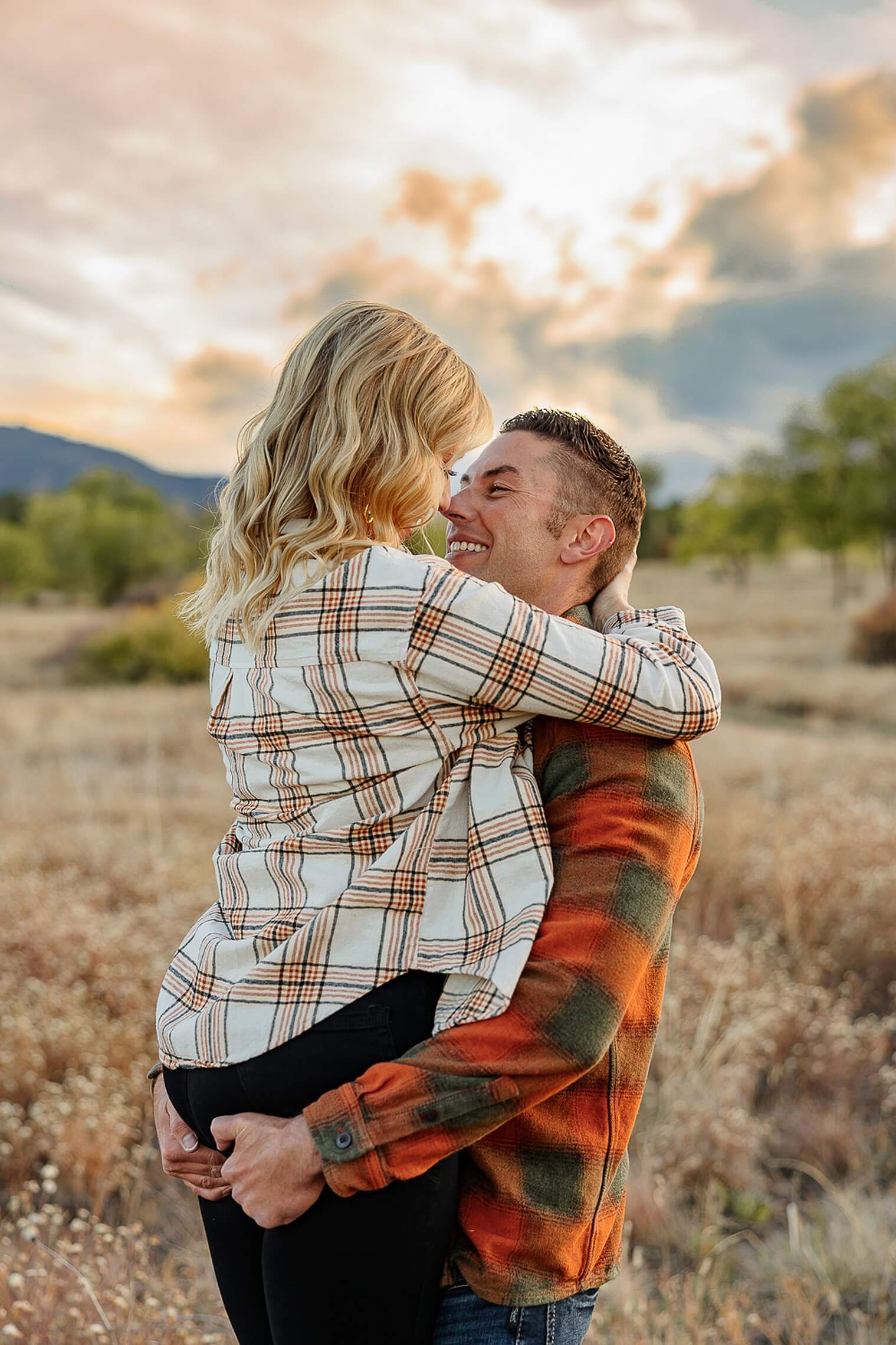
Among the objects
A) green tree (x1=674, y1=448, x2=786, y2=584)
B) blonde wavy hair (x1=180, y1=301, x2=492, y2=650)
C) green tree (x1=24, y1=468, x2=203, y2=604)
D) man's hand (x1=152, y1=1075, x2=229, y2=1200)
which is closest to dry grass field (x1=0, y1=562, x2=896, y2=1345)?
man's hand (x1=152, y1=1075, x2=229, y2=1200)

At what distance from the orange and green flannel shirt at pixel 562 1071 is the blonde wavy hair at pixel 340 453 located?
49cm

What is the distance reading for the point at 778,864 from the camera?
20.6 feet

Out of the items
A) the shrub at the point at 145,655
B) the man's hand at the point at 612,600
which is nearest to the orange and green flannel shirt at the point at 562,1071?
the man's hand at the point at 612,600

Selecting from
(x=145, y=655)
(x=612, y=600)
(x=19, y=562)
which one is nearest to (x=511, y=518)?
(x=612, y=600)

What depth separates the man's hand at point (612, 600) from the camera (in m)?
2.06

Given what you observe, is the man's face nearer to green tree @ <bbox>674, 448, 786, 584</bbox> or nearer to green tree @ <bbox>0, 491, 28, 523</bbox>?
green tree @ <bbox>674, 448, 786, 584</bbox>

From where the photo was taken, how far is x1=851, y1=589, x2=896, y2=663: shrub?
71.7ft

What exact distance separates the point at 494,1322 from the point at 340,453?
4.45 feet

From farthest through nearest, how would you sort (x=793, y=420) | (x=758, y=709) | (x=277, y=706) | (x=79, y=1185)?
(x=793, y=420)
(x=758, y=709)
(x=79, y=1185)
(x=277, y=706)

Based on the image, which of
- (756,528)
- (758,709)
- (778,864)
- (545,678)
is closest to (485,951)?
(545,678)

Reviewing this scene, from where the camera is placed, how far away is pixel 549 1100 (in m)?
1.61

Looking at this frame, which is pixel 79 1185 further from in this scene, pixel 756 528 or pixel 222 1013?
pixel 756 528

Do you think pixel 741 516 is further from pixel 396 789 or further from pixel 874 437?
pixel 396 789

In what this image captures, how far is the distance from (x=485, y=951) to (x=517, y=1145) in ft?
1.04
